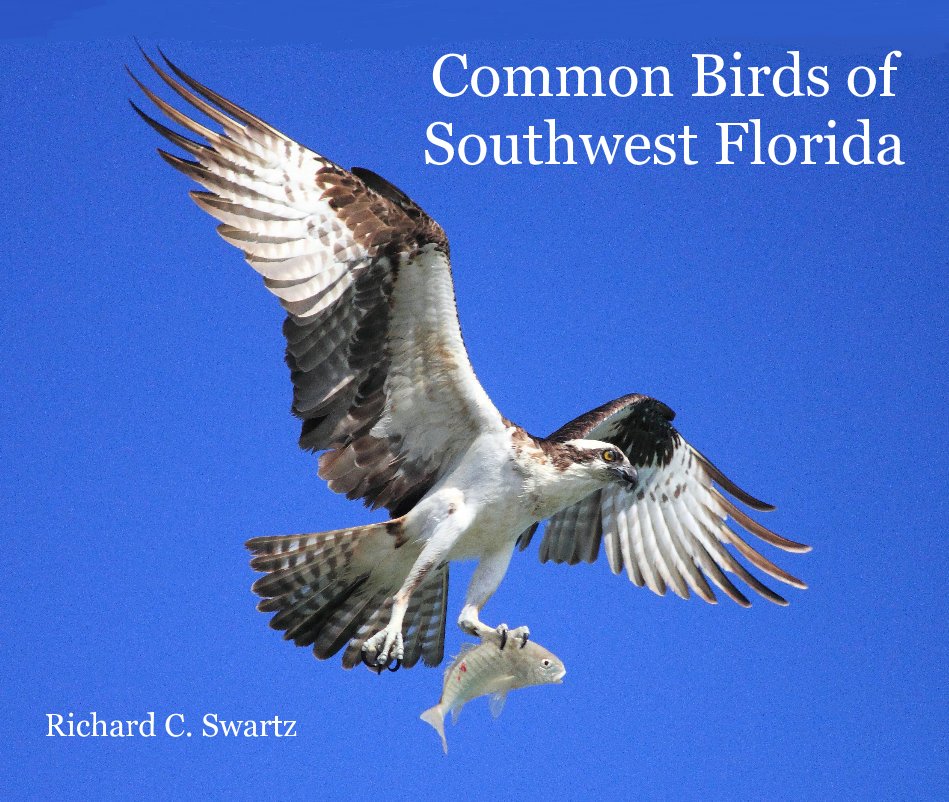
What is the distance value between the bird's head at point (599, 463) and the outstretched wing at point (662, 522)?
132cm

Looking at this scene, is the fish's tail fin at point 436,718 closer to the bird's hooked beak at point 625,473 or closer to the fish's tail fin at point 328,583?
the fish's tail fin at point 328,583

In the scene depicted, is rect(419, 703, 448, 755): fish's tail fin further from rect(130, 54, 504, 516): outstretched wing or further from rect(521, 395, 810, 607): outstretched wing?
rect(521, 395, 810, 607): outstretched wing

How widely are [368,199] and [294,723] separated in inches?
174

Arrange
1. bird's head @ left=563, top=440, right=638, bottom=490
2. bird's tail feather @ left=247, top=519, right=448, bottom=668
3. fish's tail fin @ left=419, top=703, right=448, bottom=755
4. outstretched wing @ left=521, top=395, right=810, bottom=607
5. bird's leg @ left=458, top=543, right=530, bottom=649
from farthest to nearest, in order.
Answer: outstretched wing @ left=521, top=395, right=810, bottom=607
bird's head @ left=563, top=440, right=638, bottom=490
bird's tail feather @ left=247, top=519, right=448, bottom=668
bird's leg @ left=458, top=543, right=530, bottom=649
fish's tail fin @ left=419, top=703, right=448, bottom=755

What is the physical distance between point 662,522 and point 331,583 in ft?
9.47

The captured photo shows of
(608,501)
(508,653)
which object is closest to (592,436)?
(608,501)

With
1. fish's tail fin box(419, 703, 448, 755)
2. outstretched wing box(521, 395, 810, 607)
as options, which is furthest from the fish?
outstretched wing box(521, 395, 810, 607)

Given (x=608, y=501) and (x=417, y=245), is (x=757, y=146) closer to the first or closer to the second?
(x=608, y=501)

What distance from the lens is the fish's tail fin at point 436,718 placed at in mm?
9195

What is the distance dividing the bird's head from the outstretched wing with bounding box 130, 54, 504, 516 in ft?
2.01

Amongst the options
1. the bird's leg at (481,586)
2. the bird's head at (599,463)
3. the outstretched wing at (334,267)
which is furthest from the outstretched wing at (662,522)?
the outstretched wing at (334,267)

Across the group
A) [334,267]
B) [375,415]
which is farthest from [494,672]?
[334,267]

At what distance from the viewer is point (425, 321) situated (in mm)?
9797

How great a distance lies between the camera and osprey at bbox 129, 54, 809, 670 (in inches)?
380
